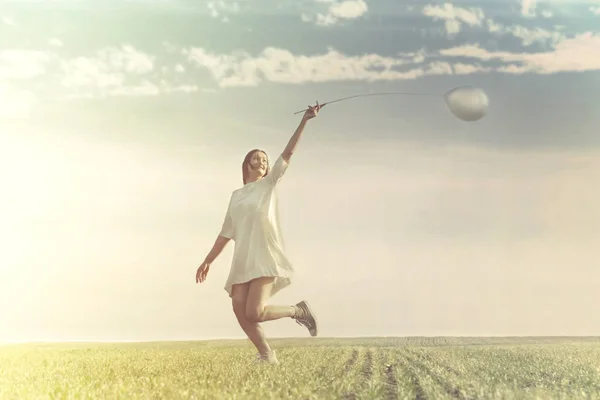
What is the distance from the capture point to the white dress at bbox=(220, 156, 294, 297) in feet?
15.6

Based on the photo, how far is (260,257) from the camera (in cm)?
477

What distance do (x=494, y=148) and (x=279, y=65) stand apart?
5.64ft

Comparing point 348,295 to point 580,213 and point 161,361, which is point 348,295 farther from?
point 580,213

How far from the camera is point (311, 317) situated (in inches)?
194

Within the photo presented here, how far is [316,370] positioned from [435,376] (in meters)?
0.72

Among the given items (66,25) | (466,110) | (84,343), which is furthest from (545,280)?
(66,25)

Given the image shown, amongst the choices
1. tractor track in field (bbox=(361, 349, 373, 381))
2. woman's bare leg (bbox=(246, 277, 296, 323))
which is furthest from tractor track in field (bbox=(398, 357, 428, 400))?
woman's bare leg (bbox=(246, 277, 296, 323))

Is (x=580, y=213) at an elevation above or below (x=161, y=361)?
above

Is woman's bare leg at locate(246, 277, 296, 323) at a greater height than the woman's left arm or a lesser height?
lesser

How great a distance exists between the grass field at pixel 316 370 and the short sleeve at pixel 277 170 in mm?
1173

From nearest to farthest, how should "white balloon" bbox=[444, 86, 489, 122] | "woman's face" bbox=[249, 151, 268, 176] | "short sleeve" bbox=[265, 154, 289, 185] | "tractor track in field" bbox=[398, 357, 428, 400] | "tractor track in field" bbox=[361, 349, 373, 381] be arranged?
"tractor track in field" bbox=[398, 357, 428, 400] → "tractor track in field" bbox=[361, 349, 373, 381] → "short sleeve" bbox=[265, 154, 289, 185] → "woman's face" bbox=[249, 151, 268, 176] → "white balloon" bbox=[444, 86, 489, 122]

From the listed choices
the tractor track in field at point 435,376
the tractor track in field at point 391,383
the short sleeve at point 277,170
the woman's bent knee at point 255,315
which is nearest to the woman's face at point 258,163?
the short sleeve at point 277,170

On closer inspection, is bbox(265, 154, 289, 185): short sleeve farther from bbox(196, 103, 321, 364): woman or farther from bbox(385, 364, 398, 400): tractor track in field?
bbox(385, 364, 398, 400): tractor track in field

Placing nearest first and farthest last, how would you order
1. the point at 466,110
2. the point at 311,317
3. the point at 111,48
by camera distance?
1. the point at 311,317
2. the point at 466,110
3. the point at 111,48
